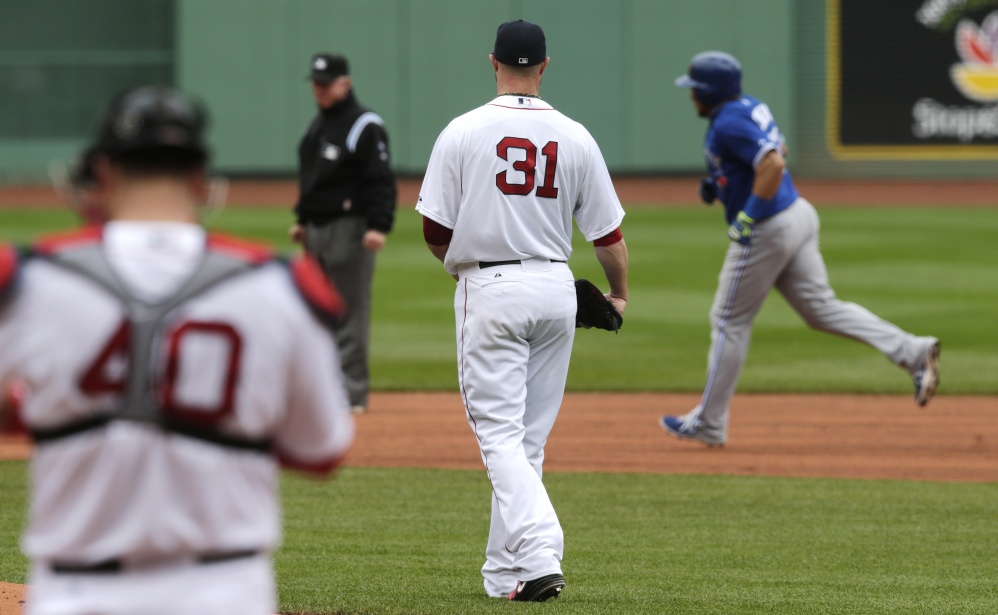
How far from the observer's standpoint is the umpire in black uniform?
390 inches

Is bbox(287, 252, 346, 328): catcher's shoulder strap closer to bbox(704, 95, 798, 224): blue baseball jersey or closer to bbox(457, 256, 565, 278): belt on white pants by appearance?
bbox(457, 256, 565, 278): belt on white pants

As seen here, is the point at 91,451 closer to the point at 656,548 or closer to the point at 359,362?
the point at 656,548

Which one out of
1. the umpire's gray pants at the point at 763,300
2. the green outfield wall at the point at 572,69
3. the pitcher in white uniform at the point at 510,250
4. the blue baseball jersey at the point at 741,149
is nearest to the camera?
the pitcher in white uniform at the point at 510,250

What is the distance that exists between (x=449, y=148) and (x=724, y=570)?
6.45 ft

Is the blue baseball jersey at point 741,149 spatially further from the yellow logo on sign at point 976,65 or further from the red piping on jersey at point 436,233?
the yellow logo on sign at point 976,65

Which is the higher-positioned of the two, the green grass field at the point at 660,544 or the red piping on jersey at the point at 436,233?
the red piping on jersey at the point at 436,233

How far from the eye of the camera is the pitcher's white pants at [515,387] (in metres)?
5.41

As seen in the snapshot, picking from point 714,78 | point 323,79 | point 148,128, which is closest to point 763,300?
point 714,78

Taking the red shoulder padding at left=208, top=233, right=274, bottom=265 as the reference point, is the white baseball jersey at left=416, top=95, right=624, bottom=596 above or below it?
below

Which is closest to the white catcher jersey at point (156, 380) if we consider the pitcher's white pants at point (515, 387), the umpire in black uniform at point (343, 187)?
the pitcher's white pants at point (515, 387)

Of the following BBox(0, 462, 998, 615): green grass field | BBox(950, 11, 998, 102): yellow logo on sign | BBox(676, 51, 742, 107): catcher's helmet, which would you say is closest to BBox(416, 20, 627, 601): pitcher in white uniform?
BBox(0, 462, 998, 615): green grass field

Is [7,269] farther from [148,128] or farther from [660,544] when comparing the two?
[660,544]

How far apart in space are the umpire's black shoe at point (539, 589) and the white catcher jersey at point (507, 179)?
1.13 metres

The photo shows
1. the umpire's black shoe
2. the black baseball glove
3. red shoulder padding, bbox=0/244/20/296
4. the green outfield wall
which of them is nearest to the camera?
red shoulder padding, bbox=0/244/20/296
